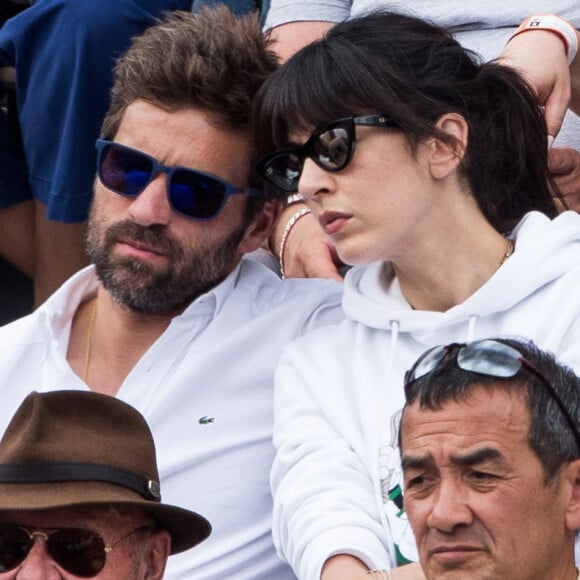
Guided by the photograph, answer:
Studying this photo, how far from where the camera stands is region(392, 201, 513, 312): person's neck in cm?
334

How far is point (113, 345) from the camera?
3.90 metres

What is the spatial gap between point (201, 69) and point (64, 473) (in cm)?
131

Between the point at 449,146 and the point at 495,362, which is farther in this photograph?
the point at 449,146

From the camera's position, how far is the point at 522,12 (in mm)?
3947

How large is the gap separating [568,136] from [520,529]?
5.65ft

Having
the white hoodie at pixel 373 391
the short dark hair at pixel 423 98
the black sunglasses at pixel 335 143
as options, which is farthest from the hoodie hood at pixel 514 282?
the black sunglasses at pixel 335 143

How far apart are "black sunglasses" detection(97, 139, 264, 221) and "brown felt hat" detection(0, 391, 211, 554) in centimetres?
80

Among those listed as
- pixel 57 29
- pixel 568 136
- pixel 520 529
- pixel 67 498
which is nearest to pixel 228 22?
pixel 57 29

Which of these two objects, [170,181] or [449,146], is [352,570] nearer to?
[449,146]

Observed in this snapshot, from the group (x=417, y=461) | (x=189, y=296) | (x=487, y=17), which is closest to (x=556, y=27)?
(x=487, y=17)

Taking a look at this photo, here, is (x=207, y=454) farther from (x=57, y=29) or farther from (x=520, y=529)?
(x=57, y=29)

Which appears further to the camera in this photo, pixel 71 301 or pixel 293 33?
pixel 293 33

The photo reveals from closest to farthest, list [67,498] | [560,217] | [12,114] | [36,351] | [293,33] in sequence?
1. [67,498]
2. [560,217]
3. [36,351]
4. [293,33]
5. [12,114]

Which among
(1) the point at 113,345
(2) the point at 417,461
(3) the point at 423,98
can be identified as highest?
(3) the point at 423,98
